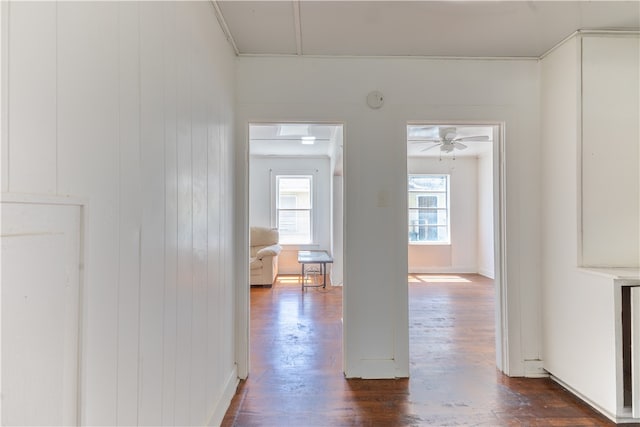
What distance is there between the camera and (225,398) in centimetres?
195

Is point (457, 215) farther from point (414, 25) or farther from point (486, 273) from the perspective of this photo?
point (414, 25)

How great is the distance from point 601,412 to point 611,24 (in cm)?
245

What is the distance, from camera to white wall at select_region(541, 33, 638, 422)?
1905 mm

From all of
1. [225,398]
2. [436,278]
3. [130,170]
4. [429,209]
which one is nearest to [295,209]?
[429,209]

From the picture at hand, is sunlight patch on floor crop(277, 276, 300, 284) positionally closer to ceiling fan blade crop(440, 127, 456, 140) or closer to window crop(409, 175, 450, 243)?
window crop(409, 175, 450, 243)

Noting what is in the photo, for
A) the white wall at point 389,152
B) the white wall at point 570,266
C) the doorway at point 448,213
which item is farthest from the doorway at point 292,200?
the white wall at point 570,266

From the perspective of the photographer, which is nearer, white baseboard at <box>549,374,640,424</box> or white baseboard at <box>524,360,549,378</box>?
white baseboard at <box>549,374,640,424</box>

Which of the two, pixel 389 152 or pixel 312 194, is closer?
pixel 389 152

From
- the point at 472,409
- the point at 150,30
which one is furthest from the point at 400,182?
the point at 150,30

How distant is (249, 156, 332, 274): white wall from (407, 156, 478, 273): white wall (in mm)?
1875

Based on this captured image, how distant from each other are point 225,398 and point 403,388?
4.01 ft

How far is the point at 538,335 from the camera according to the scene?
2.42 m

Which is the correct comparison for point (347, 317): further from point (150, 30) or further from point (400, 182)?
point (150, 30)

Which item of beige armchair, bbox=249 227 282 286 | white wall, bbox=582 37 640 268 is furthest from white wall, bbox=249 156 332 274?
white wall, bbox=582 37 640 268
